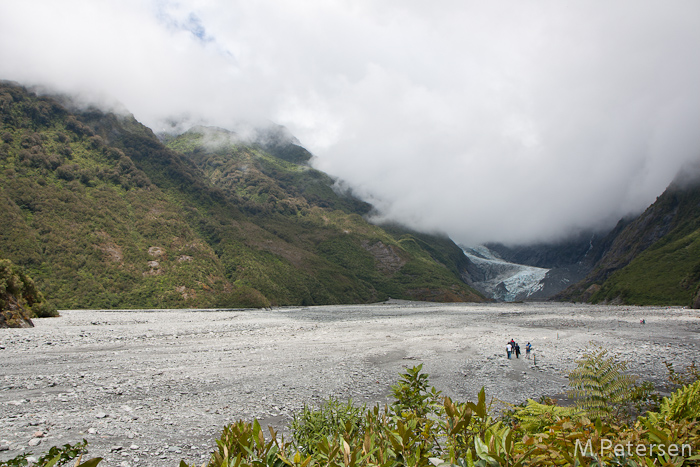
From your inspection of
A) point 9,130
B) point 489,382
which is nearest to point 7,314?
point 489,382

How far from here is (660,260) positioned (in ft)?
383

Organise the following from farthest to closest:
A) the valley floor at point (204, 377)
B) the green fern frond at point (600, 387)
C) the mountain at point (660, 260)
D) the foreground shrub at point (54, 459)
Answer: the mountain at point (660, 260), the valley floor at point (204, 377), the green fern frond at point (600, 387), the foreground shrub at point (54, 459)

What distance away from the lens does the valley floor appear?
10.9m

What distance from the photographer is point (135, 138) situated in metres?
145

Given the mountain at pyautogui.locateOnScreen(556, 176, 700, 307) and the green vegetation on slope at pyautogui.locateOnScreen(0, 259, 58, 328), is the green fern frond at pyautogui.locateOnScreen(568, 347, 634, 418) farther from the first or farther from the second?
the mountain at pyautogui.locateOnScreen(556, 176, 700, 307)

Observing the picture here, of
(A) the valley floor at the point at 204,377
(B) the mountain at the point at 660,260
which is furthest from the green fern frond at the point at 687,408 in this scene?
(B) the mountain at the point at 660,260

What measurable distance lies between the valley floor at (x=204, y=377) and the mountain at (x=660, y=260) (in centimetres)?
8407

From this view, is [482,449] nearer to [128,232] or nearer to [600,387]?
[600,387]

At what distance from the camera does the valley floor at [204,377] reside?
10.9 m

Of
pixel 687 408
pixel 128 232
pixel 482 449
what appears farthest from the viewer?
pixel 128 232

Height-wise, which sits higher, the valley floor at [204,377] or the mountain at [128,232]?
the mountain at [128,232]

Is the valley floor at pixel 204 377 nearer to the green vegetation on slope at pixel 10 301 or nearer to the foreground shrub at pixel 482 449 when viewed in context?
the green vegetation on slope at pixel 10 301

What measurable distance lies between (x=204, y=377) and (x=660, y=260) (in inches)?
Result: 5906

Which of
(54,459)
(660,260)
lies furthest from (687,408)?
(660,260)
